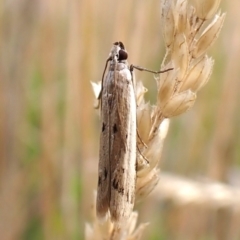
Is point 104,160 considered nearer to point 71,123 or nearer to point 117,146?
point 117,146

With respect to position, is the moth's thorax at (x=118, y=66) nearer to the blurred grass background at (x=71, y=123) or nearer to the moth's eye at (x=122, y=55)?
the moth's eye at (x=122, y=55)

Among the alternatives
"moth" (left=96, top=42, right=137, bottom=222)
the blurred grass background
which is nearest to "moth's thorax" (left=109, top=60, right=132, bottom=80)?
"moth" (left=96, top=42, right=137, bottom=222)

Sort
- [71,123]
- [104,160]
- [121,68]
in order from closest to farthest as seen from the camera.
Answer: [104,160] < [121,68] < [71,123]

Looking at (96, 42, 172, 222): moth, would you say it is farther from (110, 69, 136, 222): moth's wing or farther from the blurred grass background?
the blurred grass background

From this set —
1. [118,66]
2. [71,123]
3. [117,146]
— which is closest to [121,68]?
[118,66]

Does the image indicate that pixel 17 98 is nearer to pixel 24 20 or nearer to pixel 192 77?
pixel 24 20

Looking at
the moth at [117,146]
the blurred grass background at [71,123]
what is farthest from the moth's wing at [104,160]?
the blurred grass background at [71,123]
